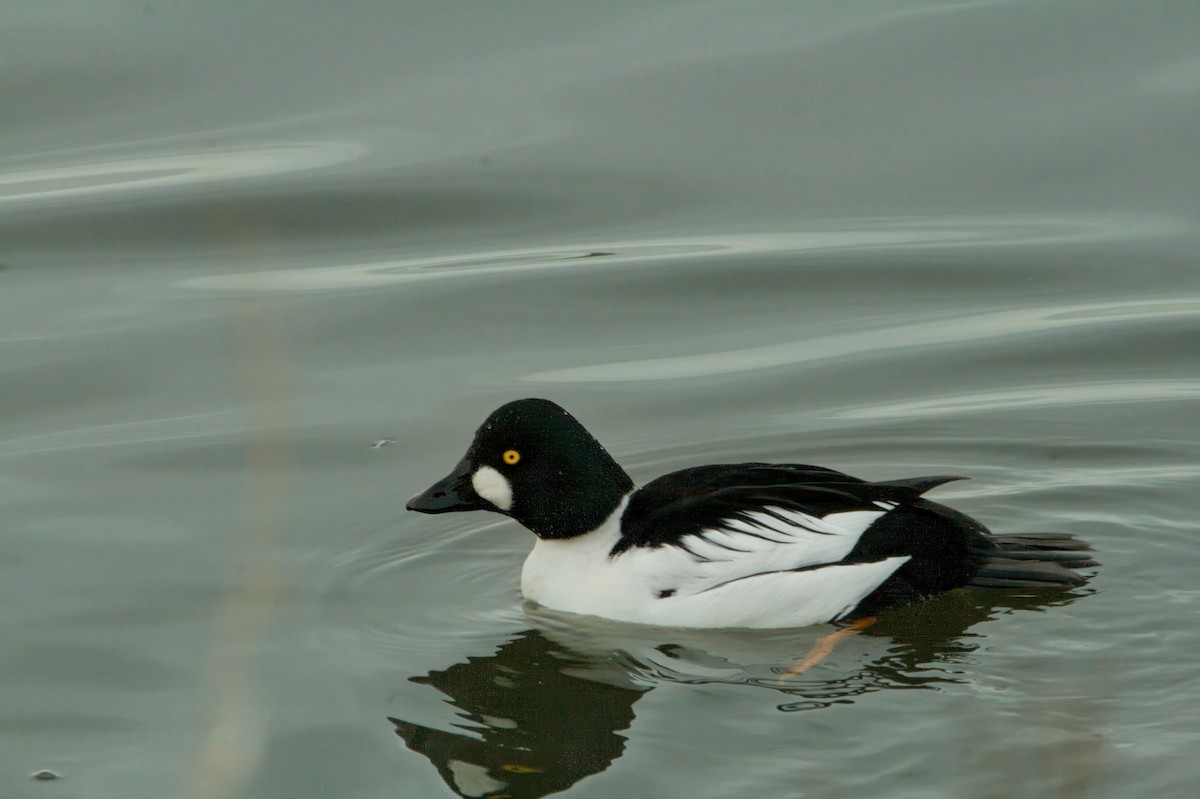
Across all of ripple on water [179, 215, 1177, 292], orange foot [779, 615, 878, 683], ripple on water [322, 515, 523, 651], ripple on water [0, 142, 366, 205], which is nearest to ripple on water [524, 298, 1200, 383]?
ripple on water [179, 215, 1177, 292]

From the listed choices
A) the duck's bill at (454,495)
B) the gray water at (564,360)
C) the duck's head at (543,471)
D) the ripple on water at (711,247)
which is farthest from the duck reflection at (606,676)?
the ripple on water at (711,247)

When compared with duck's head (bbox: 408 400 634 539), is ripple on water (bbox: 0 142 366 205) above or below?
above

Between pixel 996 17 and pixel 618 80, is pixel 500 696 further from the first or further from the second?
pixel 996 17

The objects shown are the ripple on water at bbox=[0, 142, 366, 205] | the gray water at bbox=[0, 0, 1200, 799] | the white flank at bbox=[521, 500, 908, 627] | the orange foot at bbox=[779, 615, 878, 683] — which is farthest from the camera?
the ripple on water at bbox=[0, 142, 366, 205]

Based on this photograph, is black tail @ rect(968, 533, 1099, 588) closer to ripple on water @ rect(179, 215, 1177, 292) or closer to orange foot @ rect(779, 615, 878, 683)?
orange foot @ rect(779, 615, 878, 683)

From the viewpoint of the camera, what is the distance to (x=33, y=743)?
5980mm

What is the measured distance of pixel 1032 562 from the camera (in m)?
6.87

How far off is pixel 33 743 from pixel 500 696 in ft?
5.29

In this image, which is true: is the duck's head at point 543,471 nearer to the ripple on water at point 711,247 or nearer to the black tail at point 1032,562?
the black tail at point 1032,562

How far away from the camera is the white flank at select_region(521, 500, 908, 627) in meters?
6.71

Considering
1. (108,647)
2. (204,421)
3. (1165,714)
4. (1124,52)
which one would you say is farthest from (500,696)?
(1124,52)

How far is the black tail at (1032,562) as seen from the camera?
6.80m

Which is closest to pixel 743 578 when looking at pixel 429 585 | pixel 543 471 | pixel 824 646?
pixel 824 646

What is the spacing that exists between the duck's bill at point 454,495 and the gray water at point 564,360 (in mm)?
397
